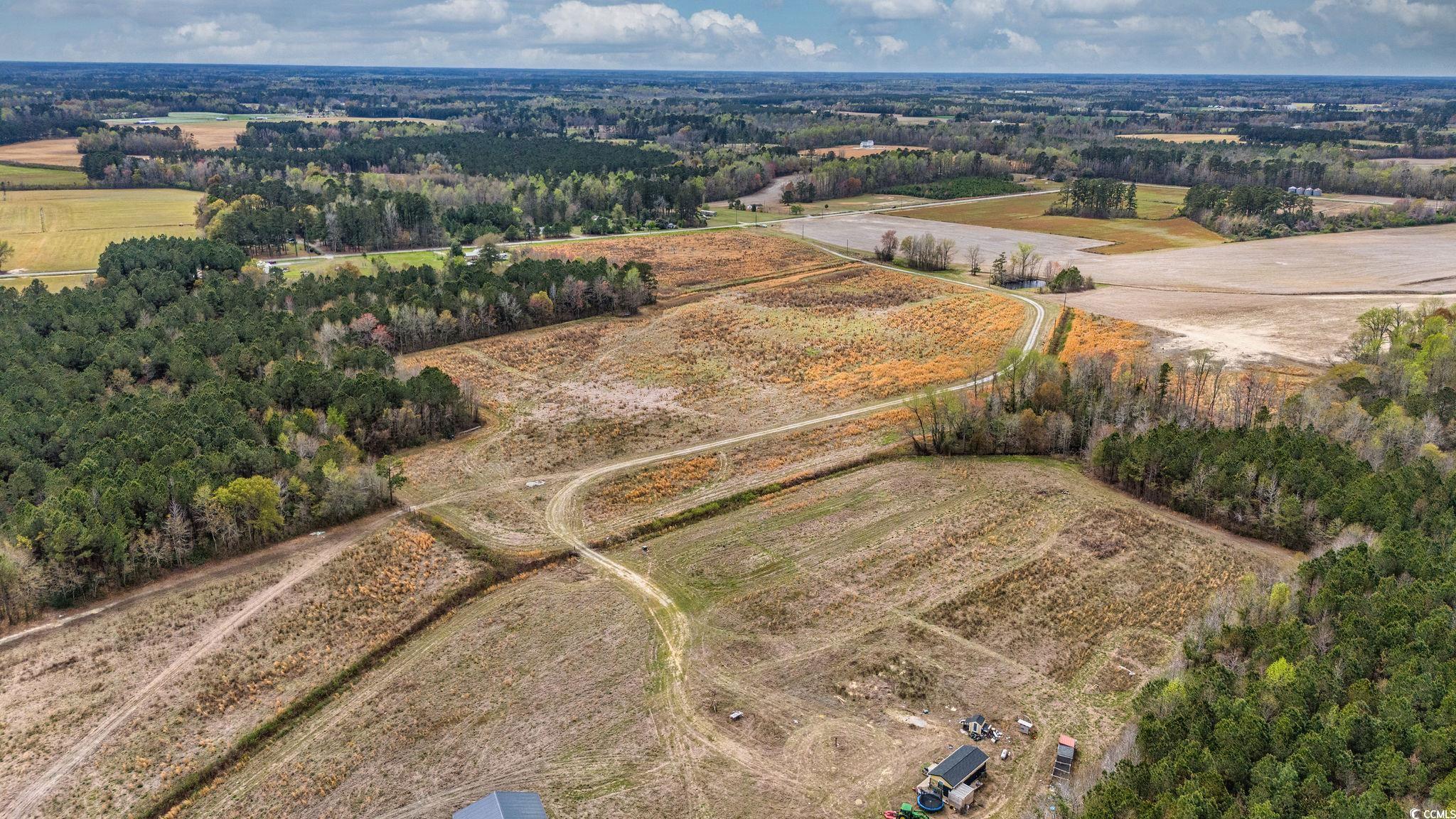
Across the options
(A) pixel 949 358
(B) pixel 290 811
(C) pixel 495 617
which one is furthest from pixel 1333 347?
(B) pixel 290 811

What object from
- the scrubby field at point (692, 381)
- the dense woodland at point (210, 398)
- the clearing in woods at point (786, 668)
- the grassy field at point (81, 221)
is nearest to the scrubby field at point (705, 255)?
the scrubby field at point (692, 381)

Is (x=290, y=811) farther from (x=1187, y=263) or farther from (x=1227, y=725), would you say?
(x=1187, y=263)

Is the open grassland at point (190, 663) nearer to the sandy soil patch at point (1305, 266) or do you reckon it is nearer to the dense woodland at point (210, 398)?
the dense woodland at point (210, 398)

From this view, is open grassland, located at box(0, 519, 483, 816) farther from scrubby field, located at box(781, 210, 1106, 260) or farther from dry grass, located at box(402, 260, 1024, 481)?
scrubby field, located at box(781, 210, 1106, 260)

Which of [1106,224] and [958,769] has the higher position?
[1106,224]

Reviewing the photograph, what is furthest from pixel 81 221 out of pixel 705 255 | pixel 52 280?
pixel 705 255

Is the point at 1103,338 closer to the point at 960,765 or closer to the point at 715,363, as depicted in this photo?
the point at 715,363
